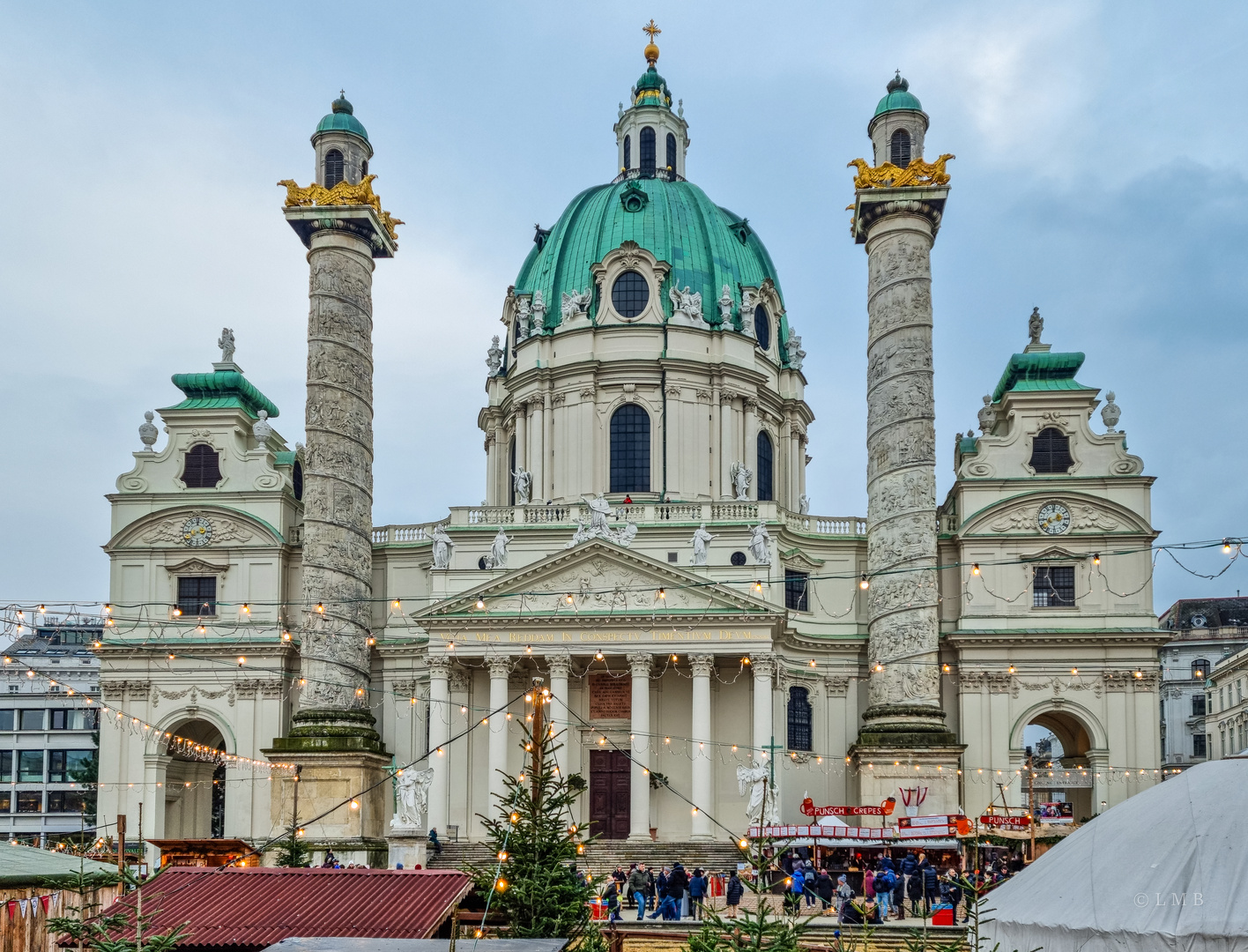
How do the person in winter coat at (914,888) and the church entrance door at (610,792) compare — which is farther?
the church entrance door at (610,792)

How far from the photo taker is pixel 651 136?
65500 millimetres

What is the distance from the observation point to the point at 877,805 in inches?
1721

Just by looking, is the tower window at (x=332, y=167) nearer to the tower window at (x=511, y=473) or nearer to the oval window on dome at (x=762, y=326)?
the tower window at (x=511, y=473)

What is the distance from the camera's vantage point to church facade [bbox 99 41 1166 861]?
152 ft

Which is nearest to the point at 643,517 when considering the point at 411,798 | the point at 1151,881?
the point at 411,798

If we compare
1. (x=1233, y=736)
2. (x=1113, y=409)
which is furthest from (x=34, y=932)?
(x=1233, y=736)

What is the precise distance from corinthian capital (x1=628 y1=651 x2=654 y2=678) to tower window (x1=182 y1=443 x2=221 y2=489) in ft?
58.6

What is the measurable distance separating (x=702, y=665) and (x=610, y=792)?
6190 millimetres

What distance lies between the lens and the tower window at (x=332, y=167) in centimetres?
5016

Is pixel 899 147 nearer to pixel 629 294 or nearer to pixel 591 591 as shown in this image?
pixel 629 294

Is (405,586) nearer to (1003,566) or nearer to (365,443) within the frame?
(365,443)

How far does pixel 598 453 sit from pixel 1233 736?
136 ft

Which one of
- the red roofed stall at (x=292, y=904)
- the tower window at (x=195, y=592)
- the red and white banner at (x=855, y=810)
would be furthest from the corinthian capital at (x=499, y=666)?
the red roofed stall at (x=292, y=904)

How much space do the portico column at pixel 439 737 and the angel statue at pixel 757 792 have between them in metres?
10.0
